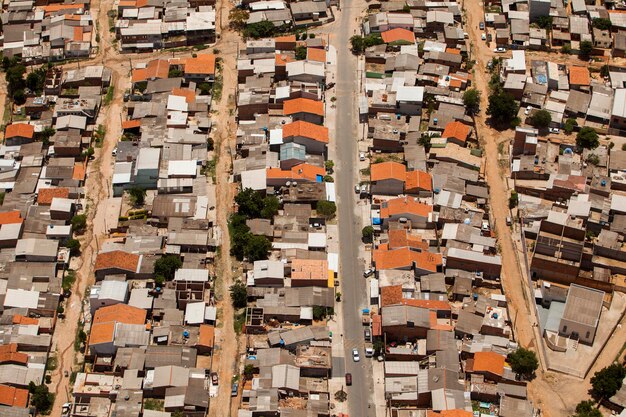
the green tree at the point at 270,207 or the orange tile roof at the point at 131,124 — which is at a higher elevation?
the orange tile roof at the point at 131,124

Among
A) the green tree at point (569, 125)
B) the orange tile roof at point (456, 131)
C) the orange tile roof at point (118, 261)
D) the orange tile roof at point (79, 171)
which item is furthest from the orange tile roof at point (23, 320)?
the green tree at point (569, 125)

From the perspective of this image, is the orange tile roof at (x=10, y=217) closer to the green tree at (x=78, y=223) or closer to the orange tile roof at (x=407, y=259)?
the green tree at (x=78, y=223)

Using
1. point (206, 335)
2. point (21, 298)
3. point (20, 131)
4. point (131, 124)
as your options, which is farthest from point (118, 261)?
point (20, 131)

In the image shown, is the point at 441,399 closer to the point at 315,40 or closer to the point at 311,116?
the point at 311,116

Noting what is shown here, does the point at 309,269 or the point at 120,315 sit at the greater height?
the point at 309,269

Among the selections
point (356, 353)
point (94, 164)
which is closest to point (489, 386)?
point (356, 353)

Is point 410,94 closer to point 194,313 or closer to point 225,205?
point 225,205
